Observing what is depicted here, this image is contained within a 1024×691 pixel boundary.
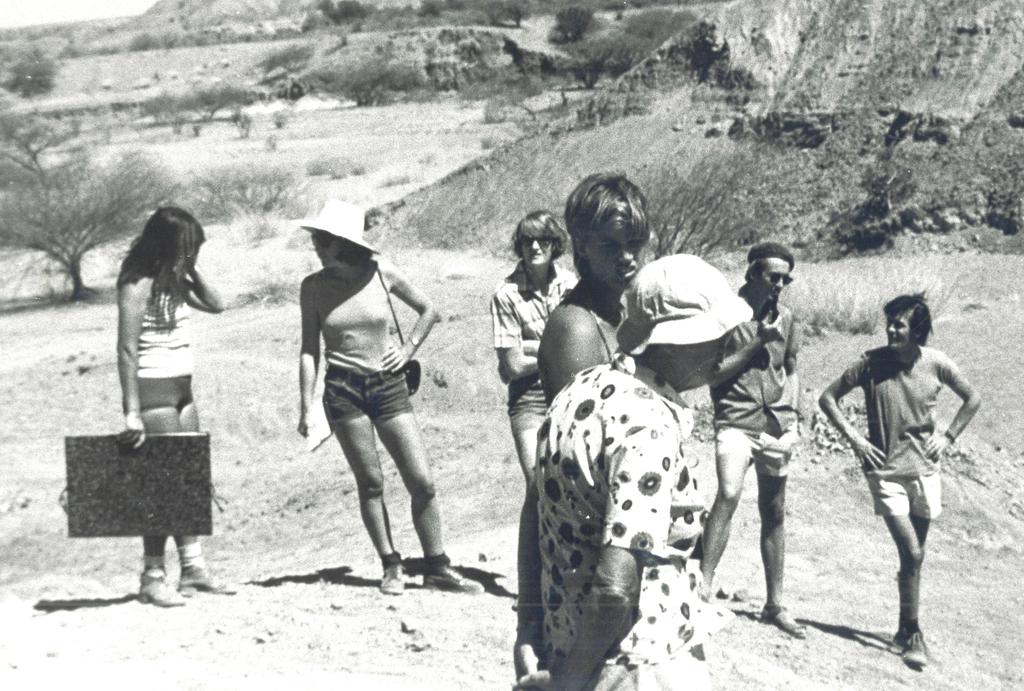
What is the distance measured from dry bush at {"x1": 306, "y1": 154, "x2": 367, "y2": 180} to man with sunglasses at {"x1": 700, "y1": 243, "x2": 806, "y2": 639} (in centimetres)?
2435

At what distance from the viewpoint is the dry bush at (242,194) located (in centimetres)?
2464

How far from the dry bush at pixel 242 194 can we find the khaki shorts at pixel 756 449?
61.1ft

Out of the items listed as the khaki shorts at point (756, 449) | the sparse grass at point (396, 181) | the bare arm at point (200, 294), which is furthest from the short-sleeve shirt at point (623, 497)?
the sparse grass at point (396, 181)

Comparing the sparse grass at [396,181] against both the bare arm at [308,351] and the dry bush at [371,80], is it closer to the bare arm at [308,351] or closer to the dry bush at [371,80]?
the dry bush at [371,80]

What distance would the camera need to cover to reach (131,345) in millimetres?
6066

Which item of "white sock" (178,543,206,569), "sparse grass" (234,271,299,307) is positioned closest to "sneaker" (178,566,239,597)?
"white sock" (178,543,206,569)

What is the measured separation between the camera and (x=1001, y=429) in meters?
10.7

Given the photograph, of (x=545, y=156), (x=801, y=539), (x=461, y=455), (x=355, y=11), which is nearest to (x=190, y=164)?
Result: (x=545, y=156)

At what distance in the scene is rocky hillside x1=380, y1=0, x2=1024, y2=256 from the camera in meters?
16.8

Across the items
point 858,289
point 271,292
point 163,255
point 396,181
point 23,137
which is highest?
point 163,255

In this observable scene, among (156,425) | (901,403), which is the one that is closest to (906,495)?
(901,403)

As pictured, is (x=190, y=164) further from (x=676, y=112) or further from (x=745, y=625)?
(x=745, y=625)

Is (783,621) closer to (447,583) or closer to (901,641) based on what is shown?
(901,641)

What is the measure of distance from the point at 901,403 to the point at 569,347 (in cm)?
307
